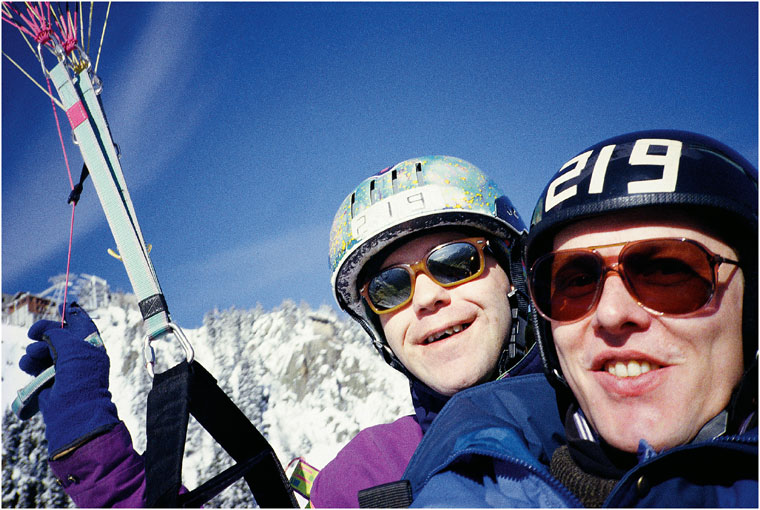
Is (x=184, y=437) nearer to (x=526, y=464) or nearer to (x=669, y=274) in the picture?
(x=526, y=464)

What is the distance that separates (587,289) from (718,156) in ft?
2.57

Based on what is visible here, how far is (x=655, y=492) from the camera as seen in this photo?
62.7 inches

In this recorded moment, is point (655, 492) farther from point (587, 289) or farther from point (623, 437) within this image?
point (587, 289)

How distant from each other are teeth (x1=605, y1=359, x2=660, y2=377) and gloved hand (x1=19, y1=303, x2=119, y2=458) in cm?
262

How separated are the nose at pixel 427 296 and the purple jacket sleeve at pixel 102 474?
1.85 metres

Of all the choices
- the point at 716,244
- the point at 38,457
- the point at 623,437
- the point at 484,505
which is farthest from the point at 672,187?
the point at 38,457

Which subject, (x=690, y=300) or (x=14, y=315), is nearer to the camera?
(x=690, y=300)

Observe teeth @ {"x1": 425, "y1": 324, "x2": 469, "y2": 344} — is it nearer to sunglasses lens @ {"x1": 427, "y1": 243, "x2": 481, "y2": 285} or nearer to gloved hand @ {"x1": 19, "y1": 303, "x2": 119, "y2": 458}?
sunglasses lens @ {"x1": 427, "y1": 243, "x2": 481, "y2": 285}

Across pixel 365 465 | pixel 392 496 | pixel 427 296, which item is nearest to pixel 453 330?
pixel 427 296

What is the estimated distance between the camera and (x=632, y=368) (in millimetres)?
1740

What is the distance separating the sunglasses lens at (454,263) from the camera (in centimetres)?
303

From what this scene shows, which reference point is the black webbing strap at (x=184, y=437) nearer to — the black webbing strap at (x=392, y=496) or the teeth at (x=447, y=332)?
the black webbing strap at (x=392, y=496)

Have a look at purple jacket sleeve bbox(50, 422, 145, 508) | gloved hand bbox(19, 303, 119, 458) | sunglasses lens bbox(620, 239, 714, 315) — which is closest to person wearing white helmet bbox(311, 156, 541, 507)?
purple jacket sleeve bbox(50, 422, 145, 508)

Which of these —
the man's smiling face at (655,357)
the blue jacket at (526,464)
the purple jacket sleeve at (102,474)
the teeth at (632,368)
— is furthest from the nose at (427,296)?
the purple jacket sleeve at (102,474)
